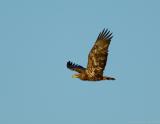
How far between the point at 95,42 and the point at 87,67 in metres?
1.43

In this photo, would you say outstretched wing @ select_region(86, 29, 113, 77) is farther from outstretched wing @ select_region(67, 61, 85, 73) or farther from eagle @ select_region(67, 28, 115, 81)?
outstretched wing @ select_region(67, 61, 85, 73)

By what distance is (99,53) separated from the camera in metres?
29.9

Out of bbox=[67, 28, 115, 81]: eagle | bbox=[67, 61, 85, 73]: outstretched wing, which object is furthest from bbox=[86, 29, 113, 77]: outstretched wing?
bbox=[67, 61, 85, 73]: outstretched wing

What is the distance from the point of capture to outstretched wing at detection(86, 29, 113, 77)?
2980cm

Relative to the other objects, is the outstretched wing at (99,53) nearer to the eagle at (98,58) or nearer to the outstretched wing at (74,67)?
the eagle at (98,58)

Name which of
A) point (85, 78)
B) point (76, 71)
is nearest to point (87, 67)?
point (85, 78)

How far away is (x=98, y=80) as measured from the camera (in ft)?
100

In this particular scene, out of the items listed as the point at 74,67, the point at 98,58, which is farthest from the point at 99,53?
the point at 74,67

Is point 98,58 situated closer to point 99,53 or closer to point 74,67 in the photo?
point 99,53

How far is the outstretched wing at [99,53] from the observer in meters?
29.8

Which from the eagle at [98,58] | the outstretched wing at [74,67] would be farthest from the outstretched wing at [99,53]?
the outstretched wing at [74,67]

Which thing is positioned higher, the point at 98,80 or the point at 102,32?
the point at 102,32

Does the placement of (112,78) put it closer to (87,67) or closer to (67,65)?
(87,67)

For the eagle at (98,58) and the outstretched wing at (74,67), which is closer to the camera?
the eagle at (98,58)
